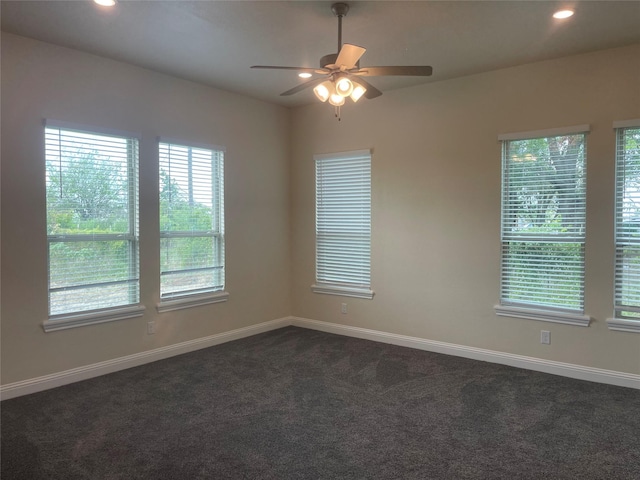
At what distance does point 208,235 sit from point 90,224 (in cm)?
127

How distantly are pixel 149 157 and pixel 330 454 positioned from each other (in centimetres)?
316

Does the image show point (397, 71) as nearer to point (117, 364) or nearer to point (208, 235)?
point (208, 235)

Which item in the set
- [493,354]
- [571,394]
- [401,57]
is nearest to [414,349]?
[493,354]

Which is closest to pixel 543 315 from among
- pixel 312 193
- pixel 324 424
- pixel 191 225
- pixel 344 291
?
pixel 344 291

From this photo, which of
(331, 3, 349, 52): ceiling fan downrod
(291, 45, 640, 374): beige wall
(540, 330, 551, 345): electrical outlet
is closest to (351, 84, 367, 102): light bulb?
(331, 3, 349, 52): ceiling fan downrod

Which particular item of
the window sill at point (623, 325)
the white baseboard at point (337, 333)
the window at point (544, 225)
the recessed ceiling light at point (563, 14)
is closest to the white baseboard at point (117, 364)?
the white baseboard at point (337, 333)

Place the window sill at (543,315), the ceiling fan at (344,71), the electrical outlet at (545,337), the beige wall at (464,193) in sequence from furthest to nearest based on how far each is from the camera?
the electrical outlet at (545,337) → the window sill at (543,315) → the beige wall at (464,193) → the ceiling fan at (344,71)

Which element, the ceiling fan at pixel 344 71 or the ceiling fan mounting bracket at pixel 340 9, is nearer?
the ceiling fan at pixel 344 71

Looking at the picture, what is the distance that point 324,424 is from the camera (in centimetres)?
297

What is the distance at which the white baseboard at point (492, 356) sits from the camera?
367 cm

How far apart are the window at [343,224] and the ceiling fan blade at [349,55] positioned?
2280mm

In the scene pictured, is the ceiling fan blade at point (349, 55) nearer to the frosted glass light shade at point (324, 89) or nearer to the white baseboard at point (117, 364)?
the frosted glass light shade at point (324, 89)

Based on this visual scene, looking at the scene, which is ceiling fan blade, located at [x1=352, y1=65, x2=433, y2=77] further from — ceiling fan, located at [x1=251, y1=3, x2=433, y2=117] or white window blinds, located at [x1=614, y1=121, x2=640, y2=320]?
white window blinds, located at [x1=614, y1=121, x2=640, y2=320]

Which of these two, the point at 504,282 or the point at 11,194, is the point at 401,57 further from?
the point at 11,194
